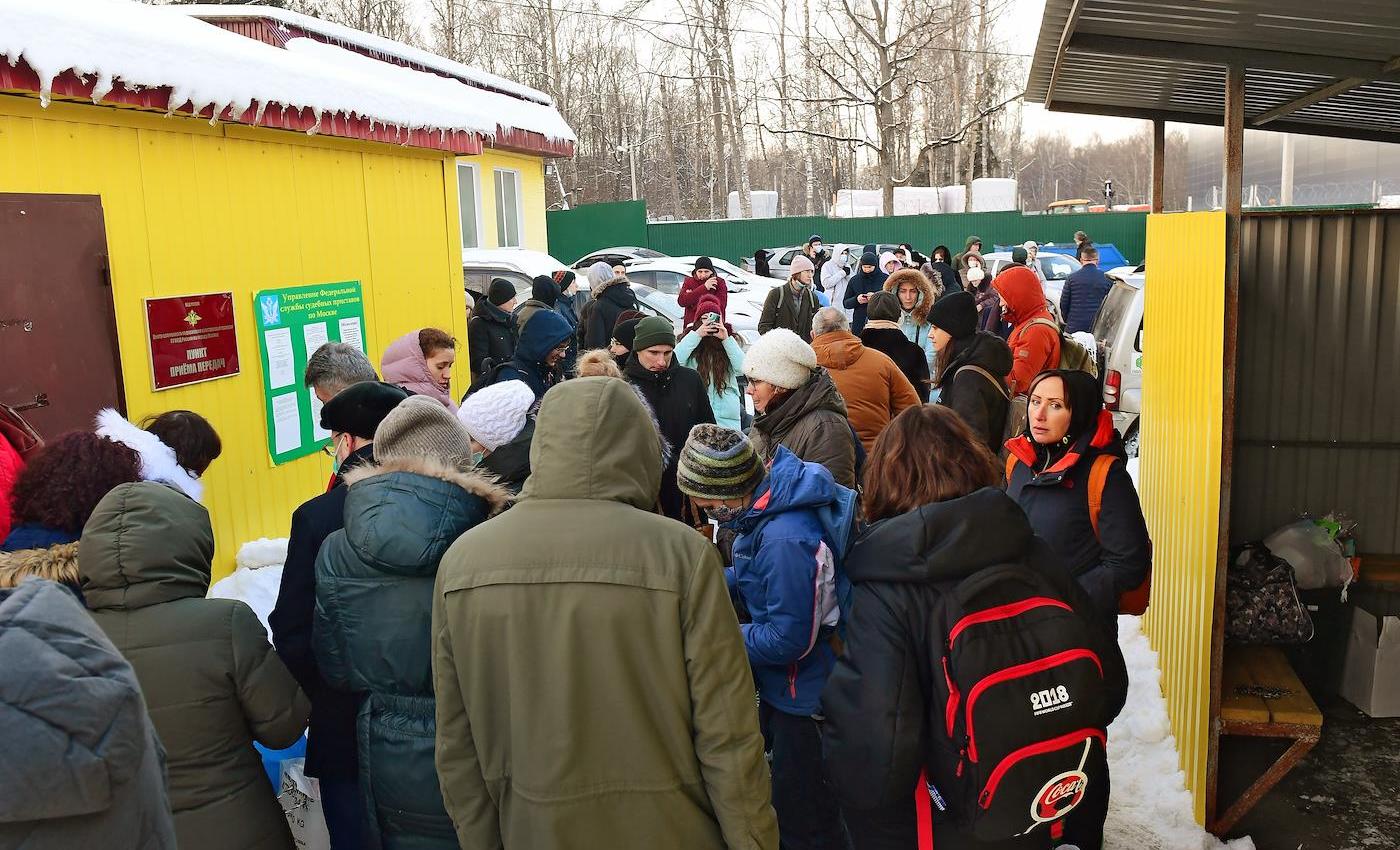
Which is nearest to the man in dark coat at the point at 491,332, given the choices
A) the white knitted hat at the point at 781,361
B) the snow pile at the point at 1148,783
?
the white knitted hat at the point at 781,361

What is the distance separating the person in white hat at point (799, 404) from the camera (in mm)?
4605

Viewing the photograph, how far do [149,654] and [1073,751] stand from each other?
226 cm

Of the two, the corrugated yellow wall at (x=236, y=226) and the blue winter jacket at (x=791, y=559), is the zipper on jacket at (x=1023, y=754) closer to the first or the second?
the blue winter jacket at (x=791, y=559)

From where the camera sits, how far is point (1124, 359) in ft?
32.1

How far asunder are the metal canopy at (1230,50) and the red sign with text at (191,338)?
14.5 ft

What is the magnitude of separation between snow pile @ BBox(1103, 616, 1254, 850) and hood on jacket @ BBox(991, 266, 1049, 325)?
7.83 ft

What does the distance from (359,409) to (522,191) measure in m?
18.2

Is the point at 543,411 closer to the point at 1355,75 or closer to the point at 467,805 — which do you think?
the point at 467,805


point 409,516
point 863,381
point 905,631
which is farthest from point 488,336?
point 905,631

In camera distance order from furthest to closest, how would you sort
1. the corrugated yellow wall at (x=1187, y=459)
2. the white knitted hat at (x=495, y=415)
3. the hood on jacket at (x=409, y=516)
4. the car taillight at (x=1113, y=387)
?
the car taillight at (x=1113, y=387), the white knitted hat at (x=495, y=415), the corrugated yellow wall at (x=1187, y=459), the hood on jacket at (x=409, y=516)

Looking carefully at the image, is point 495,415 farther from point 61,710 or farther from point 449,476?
point 61,710

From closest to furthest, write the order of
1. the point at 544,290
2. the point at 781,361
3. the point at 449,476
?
the point at 449,476
the point at 781,361
the point at 544,290

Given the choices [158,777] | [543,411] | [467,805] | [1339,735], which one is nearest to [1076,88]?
[1339,735]

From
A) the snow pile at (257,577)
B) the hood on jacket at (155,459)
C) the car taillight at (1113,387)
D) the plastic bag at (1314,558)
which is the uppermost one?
the hood on jacket at (155,459)
